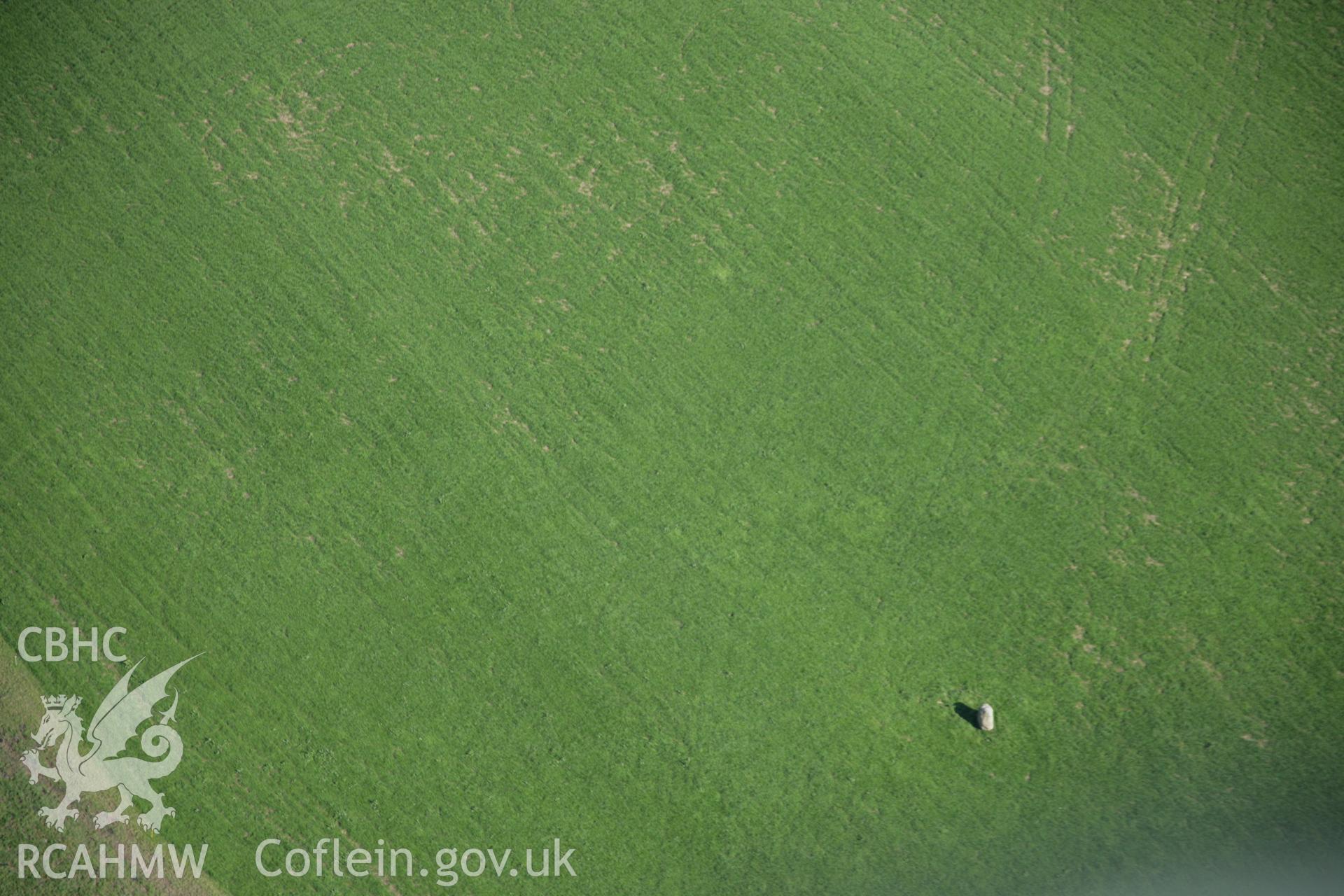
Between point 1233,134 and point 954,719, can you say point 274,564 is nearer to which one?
point 954,719

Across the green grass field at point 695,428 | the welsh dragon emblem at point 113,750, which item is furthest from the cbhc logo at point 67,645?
the welsh dragon emblem at point 113,750

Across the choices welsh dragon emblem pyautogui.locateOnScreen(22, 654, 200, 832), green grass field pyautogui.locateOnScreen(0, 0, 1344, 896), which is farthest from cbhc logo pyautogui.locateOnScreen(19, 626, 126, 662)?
welsh dragon emblem pyautogui.locateOnScreen(22, 654, 200, 832)

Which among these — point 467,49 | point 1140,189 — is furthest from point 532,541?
point 1140,189

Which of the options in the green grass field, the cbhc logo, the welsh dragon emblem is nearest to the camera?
the green grass field

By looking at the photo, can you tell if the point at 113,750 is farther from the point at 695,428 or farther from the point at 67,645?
the point at 695,428

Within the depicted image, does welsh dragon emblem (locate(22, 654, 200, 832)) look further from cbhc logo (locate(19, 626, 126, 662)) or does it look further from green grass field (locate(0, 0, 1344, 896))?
cbhc logo (locate(19, 626, 126, 662))
